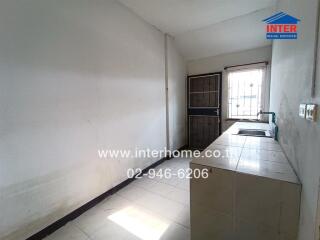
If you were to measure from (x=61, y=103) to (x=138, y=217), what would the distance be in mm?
1585

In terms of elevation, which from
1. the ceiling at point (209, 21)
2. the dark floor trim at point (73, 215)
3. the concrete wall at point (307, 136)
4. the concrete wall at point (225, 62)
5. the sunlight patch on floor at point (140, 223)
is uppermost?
the ceiling at point (209, 21)

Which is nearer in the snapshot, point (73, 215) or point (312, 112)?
Answer: point (312, 112)

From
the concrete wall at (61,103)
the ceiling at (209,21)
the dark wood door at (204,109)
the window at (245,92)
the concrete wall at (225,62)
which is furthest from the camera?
the dark wood door at (204,109)

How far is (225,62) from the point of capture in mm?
3871

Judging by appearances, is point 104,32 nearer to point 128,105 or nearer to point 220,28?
point 128,105

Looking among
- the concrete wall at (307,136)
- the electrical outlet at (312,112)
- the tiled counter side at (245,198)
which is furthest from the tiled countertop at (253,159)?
the electrical outlet at (312,112)

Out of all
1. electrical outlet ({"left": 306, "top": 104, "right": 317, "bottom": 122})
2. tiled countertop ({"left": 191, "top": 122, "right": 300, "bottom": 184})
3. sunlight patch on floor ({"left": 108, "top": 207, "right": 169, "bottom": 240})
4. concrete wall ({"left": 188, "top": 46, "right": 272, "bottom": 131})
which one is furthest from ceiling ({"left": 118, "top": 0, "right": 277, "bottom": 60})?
sunlight patch on floor ({"left": 108, "top": 207, "right": 169, "bottom": 240})

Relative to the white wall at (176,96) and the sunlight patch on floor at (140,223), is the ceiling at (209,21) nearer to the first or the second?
the white wall at (176,96)

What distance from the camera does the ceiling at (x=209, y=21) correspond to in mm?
2416

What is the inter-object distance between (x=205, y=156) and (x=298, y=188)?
64 centimetres

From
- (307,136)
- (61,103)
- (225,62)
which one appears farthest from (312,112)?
(225,62)

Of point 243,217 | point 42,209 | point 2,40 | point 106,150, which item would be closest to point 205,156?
point 243,217

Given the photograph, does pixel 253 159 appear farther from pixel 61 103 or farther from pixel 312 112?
pixel 61 103

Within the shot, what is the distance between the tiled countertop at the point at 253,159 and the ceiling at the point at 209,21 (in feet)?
7.17
